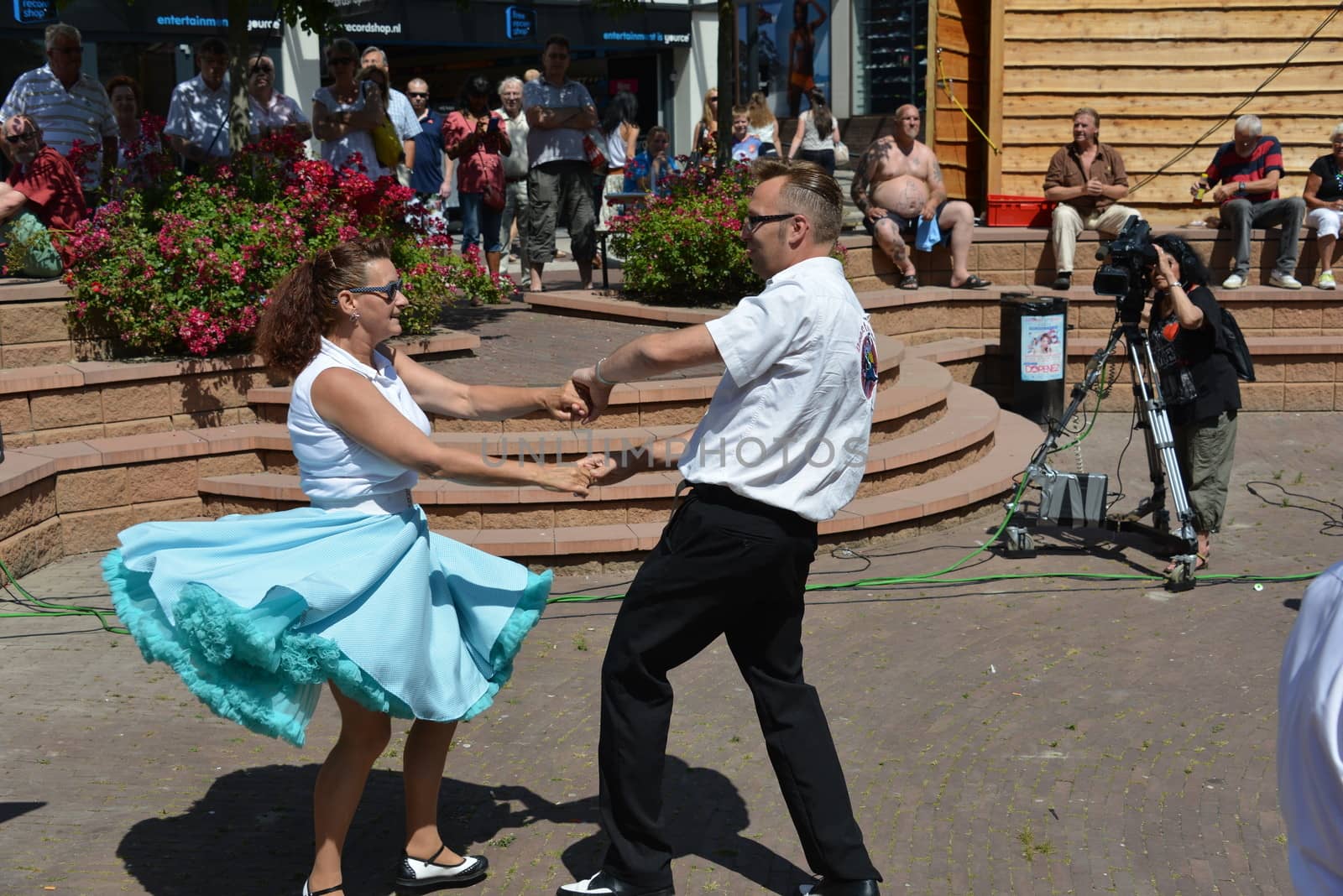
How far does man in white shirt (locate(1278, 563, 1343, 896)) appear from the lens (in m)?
1.87

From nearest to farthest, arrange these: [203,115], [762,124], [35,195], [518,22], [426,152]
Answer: [35,195] < [203,115] < [426,152] < [762,124] < [518,22]

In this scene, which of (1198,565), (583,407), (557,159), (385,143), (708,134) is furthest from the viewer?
(708,134)

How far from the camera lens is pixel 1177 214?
49.2ft

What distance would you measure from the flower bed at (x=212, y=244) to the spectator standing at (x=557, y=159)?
9.80ft

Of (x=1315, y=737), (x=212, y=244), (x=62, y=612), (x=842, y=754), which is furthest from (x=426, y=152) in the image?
(x=1315, y=737)

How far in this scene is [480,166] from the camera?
527 inches

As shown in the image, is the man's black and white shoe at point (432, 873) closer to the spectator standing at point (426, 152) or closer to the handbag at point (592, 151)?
the handbag at point (592, 151)

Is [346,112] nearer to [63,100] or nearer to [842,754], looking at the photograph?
[63,100]

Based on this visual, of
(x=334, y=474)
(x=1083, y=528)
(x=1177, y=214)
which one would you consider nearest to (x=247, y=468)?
(x=334, y=474)

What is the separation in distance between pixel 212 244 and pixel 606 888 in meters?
5.66

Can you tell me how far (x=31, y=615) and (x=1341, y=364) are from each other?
1005cm

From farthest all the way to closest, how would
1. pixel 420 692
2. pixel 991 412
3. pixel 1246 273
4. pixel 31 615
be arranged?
pixel 1246 273 → pixel 991 412 → pixel 31 615 → pixel 420 692

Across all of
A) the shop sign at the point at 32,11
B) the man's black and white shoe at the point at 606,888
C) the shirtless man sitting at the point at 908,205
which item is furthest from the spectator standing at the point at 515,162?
the man's black and white shoe at the point at 606,888

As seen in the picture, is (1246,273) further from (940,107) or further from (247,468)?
(247,468)
